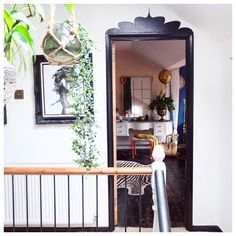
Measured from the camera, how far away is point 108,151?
3.04m

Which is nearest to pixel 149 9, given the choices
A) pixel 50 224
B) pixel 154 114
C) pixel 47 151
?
pixel 47 151

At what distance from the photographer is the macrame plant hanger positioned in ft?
3.85

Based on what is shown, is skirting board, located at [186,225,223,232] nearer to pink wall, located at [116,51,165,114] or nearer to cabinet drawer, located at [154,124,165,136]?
cabinet drawer, located at [154,124,165,136]

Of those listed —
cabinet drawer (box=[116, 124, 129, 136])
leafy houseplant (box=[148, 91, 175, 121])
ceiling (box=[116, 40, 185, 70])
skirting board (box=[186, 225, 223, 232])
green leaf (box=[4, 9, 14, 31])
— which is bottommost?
skirting board (box=[186, 225, 223, 232])

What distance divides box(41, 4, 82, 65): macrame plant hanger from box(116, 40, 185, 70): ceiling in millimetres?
3690

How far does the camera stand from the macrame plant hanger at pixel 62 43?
1175 millimetres

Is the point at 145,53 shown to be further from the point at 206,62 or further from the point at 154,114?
the point at 206,62

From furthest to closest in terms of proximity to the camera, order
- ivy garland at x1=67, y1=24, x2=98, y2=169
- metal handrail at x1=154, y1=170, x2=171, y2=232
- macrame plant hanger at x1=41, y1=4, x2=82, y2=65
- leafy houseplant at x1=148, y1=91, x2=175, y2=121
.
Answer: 1. leafy houseplant at x1=148, y1=91, x2=175, y2=121
2. ivy garland at x1=67, y1=24, x2=98, y2=169
3. metal handrail at x1=154, y1=170, x2=171, y2=232
4. macrame plant hanger at x1=41, y1=4, x2=82, y2=65

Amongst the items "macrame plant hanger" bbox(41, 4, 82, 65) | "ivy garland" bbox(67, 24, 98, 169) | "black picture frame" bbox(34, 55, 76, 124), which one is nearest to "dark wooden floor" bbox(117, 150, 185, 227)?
"black picture frame" bbox(34, 55, 76, 124)

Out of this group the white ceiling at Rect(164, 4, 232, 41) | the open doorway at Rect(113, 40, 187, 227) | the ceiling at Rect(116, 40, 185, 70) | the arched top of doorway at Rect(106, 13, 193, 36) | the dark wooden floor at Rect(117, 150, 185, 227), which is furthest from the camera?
the open doorway at Rect(113, 40, 187, 227)

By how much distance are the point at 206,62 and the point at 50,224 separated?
2.42 m

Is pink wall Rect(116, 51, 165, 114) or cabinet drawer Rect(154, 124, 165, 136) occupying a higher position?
pink wall Rect(116, 51, 165, 114)

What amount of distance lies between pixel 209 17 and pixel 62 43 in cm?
190

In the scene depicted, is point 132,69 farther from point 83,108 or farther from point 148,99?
point 83,108
